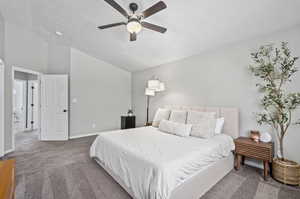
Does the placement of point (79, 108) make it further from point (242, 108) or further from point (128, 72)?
point (242, 108)

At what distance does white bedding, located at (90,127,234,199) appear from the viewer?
147 centimetres

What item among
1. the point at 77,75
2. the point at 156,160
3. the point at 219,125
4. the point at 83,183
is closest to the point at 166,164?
the point at 156,160

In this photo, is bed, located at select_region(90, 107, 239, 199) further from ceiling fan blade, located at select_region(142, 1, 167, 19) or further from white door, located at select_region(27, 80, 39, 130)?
white door, located at select_region(27, 80, 39, 130)

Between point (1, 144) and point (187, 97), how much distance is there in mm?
4624

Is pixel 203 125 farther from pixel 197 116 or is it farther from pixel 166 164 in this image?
pixel 166 164

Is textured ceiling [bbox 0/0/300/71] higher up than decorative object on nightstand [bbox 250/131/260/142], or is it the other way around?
textured ceiling [bbox 0/0/300/71]

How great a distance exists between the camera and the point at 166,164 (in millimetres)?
1528

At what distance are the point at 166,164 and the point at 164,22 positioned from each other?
8.23 ft

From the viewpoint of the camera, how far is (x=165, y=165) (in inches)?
59.5

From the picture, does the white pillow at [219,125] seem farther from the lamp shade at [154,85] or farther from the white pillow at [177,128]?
the lamp shade at [154,85]

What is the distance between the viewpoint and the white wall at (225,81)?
240cm

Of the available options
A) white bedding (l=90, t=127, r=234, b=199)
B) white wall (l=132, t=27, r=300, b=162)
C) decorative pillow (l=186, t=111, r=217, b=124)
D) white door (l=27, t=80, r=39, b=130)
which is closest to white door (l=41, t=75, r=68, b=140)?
white door (l=27, t=80, r=39, b=130)

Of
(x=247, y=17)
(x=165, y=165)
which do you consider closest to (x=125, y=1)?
(x=247, y=17)

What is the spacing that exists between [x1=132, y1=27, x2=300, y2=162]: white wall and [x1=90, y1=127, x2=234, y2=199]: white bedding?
0.95 m
